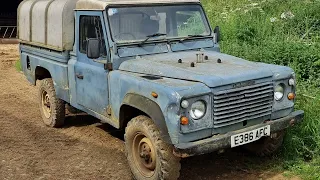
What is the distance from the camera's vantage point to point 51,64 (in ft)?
20.9

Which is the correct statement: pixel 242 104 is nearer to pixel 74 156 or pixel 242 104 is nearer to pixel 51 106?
pixel 74 156

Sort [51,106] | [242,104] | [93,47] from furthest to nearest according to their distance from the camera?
[51,106]
[93,47]
[242,104]

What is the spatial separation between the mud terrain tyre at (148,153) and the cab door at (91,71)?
0.72m

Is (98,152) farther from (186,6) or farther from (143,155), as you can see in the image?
(186,6)

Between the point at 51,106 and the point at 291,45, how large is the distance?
13.0 ft

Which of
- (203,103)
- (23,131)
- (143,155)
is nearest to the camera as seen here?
(203,103)

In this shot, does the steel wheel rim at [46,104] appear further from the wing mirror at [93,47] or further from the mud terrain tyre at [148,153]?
the mud terrain tyre at [148,153]

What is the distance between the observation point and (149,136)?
4219 mm

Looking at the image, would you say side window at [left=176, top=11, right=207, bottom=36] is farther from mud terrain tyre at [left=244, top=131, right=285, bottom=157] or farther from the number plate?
the number plate

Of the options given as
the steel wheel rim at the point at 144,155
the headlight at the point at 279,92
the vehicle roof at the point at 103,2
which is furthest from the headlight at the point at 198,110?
the vehicle roof at the point at 103,2

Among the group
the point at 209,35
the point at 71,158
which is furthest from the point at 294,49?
the point at 71,158

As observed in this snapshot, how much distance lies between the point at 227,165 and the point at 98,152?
5.57ft

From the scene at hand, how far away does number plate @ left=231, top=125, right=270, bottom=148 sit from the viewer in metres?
4.12

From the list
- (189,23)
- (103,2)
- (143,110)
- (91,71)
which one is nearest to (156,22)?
(189,23)
